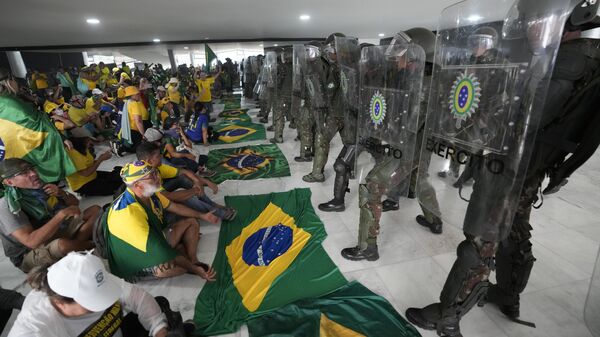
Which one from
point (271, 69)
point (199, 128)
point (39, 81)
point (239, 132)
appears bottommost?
point (239, 132)

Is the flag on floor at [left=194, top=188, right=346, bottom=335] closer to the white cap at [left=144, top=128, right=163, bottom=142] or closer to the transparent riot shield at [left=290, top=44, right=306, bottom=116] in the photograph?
the white cap at [left=144, top=128, right=163, bottom=142]

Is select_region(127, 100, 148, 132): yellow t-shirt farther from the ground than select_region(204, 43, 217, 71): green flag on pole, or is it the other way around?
Result: select_region(204, 43, 217, 71): green flag on pole

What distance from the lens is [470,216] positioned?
1298 millimetres

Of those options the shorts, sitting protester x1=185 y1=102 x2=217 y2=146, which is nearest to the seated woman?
the shorts

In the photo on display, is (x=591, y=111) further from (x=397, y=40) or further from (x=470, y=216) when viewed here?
(x=397, y=40)

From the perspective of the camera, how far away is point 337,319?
5.76 ft

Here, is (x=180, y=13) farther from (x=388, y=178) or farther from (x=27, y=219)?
(x=388, y=178)

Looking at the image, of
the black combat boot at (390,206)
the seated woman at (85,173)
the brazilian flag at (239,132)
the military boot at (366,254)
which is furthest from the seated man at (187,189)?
the brazilian flag at (239,132)

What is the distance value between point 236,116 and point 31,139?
5.60m

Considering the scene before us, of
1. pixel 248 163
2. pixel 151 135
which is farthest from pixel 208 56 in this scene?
pixel 151 135

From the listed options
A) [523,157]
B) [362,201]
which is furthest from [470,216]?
[362,201]

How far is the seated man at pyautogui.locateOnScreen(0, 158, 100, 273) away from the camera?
1.87 meters

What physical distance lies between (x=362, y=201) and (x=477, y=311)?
984 millimetres

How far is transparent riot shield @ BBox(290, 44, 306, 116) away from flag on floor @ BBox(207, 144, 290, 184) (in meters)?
0.86
